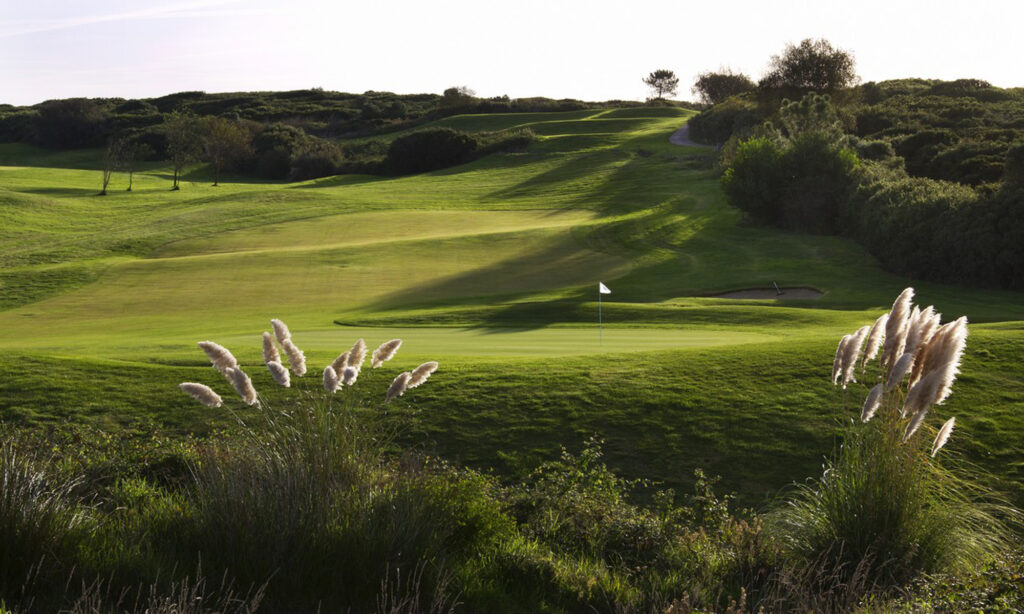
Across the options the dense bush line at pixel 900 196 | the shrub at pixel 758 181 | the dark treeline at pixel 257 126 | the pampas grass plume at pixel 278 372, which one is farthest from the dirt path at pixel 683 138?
the pampas grass plume at pixel 278 372

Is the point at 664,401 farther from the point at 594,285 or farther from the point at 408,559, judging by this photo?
the point at 594,285

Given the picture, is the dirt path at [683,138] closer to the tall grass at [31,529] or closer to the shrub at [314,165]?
the shrub at [314,165]

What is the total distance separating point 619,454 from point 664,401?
176cm

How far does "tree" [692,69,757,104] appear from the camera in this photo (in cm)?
11841

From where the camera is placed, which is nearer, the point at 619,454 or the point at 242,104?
the point at 619,454

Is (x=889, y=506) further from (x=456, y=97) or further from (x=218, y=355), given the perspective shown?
(x=456, y=97)

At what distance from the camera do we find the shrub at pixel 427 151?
81.0 metres

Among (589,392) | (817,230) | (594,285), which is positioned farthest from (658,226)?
(589,392)

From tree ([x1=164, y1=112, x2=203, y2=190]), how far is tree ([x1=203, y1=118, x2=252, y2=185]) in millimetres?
697

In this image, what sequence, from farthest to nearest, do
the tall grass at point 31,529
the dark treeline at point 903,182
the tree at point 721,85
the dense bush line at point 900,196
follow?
the tree at point 721,85
the dark treeline at point 903,182
the dense bush line at point 900,196
the tall grass at point 31,529

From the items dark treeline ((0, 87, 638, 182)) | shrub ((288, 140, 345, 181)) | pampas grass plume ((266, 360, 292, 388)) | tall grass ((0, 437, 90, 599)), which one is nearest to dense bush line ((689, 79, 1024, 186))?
dark treeline ((0, 87, 638, 182))

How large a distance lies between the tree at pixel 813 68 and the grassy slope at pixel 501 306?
18357mm

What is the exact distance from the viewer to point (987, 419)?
37.8ft

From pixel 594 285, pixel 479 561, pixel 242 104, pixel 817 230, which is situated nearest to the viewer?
pixel 479 561
